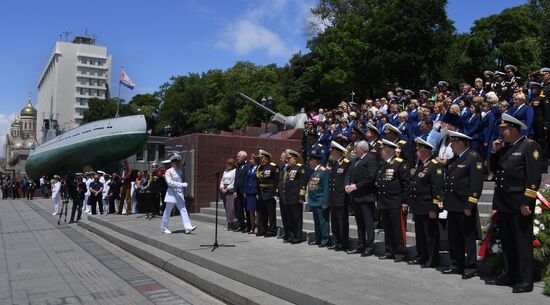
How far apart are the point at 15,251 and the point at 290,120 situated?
16.3 metres

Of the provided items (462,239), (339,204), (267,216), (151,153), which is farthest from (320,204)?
(151,153)

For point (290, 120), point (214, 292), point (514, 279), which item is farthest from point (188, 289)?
point (290, 120)

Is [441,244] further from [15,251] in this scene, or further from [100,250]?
[15,251]

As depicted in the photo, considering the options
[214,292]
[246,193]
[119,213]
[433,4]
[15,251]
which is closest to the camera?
[214,292]

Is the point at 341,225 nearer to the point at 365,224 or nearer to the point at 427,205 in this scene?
the point at 365,224

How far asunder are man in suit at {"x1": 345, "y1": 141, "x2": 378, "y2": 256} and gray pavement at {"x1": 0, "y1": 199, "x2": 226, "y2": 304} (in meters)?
2.98

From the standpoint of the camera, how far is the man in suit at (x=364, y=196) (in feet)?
27.7

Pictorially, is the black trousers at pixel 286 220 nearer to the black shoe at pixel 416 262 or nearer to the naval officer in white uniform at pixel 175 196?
the naval officer in white uniform at pixel 175 196

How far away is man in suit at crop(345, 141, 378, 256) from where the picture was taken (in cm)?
845

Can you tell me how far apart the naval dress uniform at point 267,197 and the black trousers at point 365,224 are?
9.41 ft

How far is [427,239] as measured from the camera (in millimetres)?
7344

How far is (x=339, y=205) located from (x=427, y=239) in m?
2.04

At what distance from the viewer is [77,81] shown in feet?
404

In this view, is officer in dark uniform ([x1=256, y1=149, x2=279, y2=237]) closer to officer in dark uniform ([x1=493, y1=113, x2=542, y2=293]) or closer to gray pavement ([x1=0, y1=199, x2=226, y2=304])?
gray pavement ([x1=0, y1=199, x2=226, y2=304])
